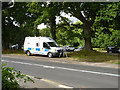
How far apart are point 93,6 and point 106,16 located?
2.38 m

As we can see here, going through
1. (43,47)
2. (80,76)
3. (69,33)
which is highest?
(69,33)

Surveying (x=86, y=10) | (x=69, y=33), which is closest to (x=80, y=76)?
(x=69, y=33)

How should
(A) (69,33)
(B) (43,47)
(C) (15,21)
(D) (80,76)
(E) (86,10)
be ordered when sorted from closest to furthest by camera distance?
1. (D) (80,76)
2. (A) (69,33)
3. (E) (86,10)
4. (B) (43,47)
5. (C) (15,21)

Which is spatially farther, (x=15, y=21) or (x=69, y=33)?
(x=15, y=21)

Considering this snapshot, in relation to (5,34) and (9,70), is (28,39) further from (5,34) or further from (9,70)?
(9,70)

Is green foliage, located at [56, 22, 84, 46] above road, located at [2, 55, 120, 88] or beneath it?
above

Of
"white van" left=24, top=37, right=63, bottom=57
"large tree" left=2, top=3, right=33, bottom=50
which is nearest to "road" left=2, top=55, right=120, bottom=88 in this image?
"white van" left=24, top=37, right=63, bottom=57

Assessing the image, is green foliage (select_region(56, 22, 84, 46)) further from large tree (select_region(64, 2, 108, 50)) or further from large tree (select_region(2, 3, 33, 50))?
large tree (select_region(2, 3, 33, 50))

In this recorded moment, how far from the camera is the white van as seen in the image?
18.8 metres

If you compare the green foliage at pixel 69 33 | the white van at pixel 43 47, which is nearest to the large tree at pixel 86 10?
the green foliage at pixel 69 33

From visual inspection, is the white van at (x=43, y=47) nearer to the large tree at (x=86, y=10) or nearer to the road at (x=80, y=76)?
the large tree at (x=86, y=10)

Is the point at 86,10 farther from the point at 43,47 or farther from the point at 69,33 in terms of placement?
the point at 43,47

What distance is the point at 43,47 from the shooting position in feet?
65.1

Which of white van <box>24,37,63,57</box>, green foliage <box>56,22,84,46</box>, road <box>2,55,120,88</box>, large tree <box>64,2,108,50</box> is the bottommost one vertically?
road <box>2,55,120,88</box>
